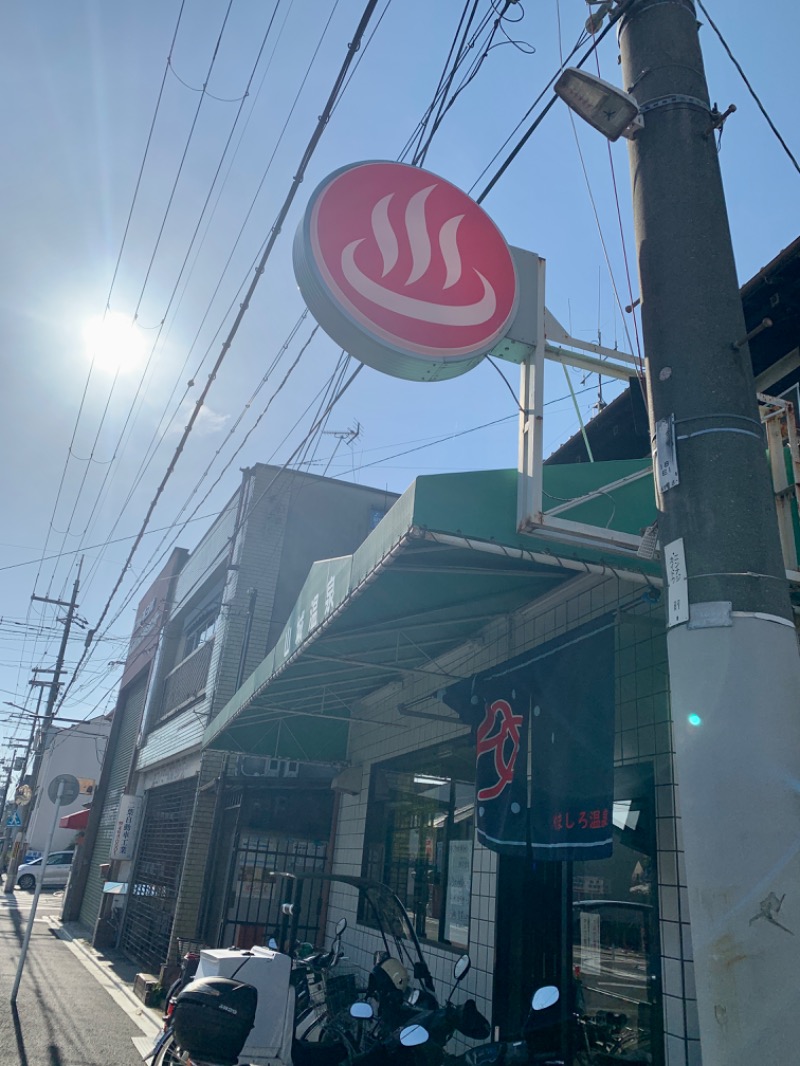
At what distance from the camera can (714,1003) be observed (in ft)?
8.18

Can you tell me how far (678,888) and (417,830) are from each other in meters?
4.82

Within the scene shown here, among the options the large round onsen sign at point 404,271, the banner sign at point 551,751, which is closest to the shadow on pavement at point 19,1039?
the banner sign at point 551,751

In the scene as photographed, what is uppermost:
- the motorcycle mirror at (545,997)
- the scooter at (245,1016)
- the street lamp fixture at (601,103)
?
the street lamp fixture at (601,103)

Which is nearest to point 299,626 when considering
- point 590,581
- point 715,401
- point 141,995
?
point 590,581

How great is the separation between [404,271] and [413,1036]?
476cm

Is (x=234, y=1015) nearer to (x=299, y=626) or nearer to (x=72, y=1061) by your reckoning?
(x=299, y=626)

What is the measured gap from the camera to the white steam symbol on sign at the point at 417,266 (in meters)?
5.01

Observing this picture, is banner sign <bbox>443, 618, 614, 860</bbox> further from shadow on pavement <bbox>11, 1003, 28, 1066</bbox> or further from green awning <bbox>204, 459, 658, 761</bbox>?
shadow on pavement <bbox>11, 1003, 28, 1066</bbox>

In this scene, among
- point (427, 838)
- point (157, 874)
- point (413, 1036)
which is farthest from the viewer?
point (157, 874)

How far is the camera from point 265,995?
20.5ft

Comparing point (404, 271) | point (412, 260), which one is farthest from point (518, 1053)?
point (412, 260)

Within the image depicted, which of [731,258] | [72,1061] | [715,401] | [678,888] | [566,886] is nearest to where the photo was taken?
[715,401]

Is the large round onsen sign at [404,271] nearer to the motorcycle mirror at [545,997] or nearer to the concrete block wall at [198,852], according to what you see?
the motorcycle mirror at [545,997]

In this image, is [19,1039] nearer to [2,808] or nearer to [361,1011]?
[361,1011]
